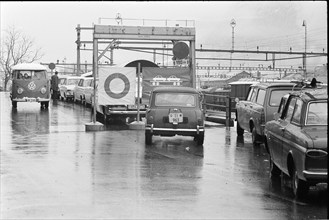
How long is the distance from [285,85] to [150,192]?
6590mm

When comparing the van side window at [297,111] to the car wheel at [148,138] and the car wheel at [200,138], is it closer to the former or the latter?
the car wheel at [200,138]

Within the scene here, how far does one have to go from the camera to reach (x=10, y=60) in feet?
205

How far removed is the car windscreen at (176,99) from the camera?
14.8m

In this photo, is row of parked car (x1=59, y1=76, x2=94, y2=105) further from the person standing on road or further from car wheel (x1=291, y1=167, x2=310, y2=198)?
car wheel (x1=291, y1=167, x2=310, y2=198)

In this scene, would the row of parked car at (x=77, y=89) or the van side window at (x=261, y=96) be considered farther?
the row of parked car at (x=77, y=89)

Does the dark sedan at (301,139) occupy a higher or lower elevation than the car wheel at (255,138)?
higher

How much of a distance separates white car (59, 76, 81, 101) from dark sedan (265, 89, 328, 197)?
1121 inches

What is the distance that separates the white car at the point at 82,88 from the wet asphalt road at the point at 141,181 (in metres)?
16.0

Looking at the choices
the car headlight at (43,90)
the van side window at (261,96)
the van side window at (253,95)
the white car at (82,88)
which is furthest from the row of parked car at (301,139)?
the white car at (82,88)

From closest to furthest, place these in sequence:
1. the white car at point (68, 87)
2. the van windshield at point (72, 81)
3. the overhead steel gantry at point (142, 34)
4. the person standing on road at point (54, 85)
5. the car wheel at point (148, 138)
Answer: the car wheel at point (148, 138)
the overhead steel gantry at point (142, 34)
the white car at point (68, 87)
the person standing on road at point (54, 85)
the van windshield at point (72, 81)

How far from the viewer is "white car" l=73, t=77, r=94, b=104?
32019 millimetres

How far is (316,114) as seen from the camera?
8.73 metres

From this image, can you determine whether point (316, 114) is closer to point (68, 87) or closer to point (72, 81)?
point (68, 87)

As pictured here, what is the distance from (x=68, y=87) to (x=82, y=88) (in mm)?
5046
